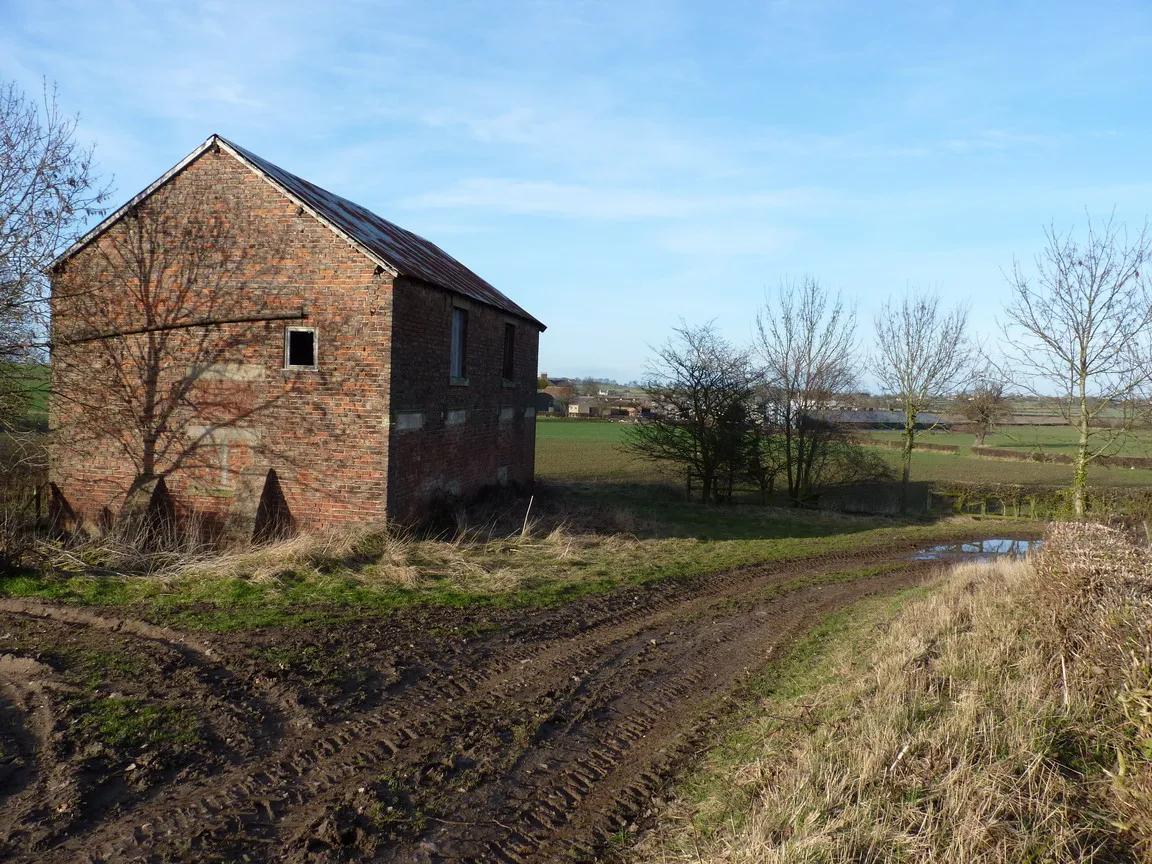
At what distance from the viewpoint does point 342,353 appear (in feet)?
41.4

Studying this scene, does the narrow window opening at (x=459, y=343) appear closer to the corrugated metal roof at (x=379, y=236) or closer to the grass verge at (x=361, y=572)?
the corrugated metal roof at (x=379, y=236)

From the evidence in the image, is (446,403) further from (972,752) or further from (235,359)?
(972,752)

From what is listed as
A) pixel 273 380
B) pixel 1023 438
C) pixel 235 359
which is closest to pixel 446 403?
pixel 273 380

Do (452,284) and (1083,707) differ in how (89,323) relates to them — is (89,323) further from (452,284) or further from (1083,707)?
(1083,707)

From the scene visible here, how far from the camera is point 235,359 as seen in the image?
42.2ft

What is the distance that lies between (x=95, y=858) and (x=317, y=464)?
353 inches

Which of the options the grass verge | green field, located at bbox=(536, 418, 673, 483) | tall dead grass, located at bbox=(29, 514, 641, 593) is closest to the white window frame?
the grass verge

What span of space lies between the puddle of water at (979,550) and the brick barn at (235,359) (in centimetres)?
1105

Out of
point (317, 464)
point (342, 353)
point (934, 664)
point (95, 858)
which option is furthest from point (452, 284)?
point (95, 858)

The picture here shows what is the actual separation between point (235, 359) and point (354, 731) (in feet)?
28.8

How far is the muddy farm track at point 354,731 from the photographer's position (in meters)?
4.39

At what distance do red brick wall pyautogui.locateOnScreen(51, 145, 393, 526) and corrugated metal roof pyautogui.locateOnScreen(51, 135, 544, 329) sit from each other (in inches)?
6.6

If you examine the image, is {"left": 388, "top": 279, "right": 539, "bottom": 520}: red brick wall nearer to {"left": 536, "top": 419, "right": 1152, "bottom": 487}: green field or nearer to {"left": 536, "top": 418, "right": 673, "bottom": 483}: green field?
{"left": 536, "top": 418, "right": 673, "bottom": 483}: green field

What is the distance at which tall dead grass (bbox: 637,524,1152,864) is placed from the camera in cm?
416
